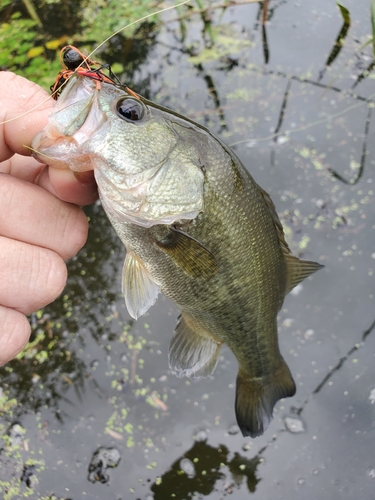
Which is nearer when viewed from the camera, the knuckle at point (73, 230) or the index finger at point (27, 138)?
the index finger at point (27, 138)

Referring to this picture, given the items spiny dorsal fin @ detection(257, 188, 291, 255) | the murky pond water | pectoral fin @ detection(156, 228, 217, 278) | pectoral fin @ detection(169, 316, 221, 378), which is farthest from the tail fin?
pectoral fin @ detection(156, 228, 217, 278)

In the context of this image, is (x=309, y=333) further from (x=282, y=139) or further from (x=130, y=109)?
(x=130, y=109)

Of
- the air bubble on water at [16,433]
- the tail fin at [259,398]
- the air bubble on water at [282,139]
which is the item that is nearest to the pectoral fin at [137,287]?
the tail fin at [259,398]

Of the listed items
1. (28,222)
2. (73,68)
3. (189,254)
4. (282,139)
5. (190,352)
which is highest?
(73,68)

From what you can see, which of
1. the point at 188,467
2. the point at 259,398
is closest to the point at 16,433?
the point at 188,467

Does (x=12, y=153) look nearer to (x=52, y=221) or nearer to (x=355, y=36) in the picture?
(x=52, y=221)

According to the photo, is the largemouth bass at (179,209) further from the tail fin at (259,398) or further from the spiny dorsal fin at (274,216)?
the tail fin at (259,398)
